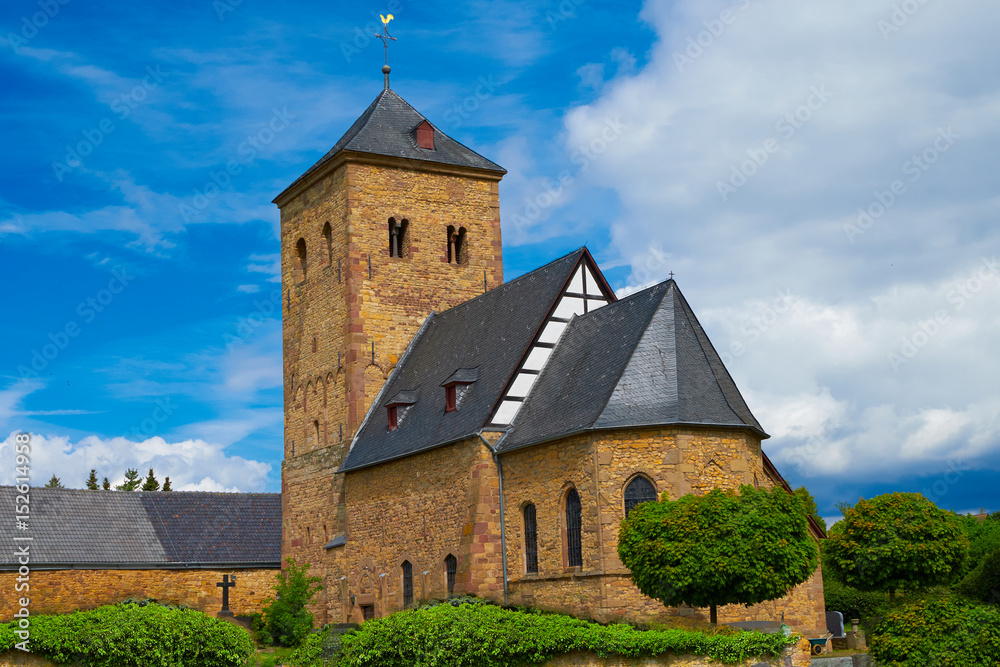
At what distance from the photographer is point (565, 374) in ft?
92.7

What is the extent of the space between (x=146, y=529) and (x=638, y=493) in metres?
21.9

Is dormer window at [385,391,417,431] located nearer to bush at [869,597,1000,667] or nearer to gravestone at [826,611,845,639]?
gravestone at [826,611,845,639]

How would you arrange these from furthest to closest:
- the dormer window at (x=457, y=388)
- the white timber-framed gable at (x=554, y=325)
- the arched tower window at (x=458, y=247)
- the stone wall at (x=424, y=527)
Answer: the arched tower window at (x=458, y=247), the dormer window at (x=457, y=388), the white timber-framed gable at (x=554, y=325), the stone wall at (x=424, y=527)

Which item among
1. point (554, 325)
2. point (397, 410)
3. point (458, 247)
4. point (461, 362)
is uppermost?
point (458, 247)

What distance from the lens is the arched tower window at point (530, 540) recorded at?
2664 cm

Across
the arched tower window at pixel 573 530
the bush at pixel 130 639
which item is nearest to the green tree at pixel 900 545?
the arched tower window at pixel 573 530

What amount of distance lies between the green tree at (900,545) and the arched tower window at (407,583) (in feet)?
36.6

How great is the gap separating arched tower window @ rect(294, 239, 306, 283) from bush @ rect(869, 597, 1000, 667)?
23.7 meters

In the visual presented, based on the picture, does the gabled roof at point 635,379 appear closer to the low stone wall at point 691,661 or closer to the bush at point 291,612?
the low stone wall at point 691,661

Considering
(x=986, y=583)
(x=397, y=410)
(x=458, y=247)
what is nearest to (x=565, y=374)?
(x=397, y=410)

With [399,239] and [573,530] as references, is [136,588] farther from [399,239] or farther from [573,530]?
[573,530]

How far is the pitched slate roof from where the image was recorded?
29406 mm

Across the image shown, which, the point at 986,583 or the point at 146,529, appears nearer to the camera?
the point at 986,583

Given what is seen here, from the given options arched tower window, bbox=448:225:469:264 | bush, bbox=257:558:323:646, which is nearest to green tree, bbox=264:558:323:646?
bush, bbox=257:558:323:646
